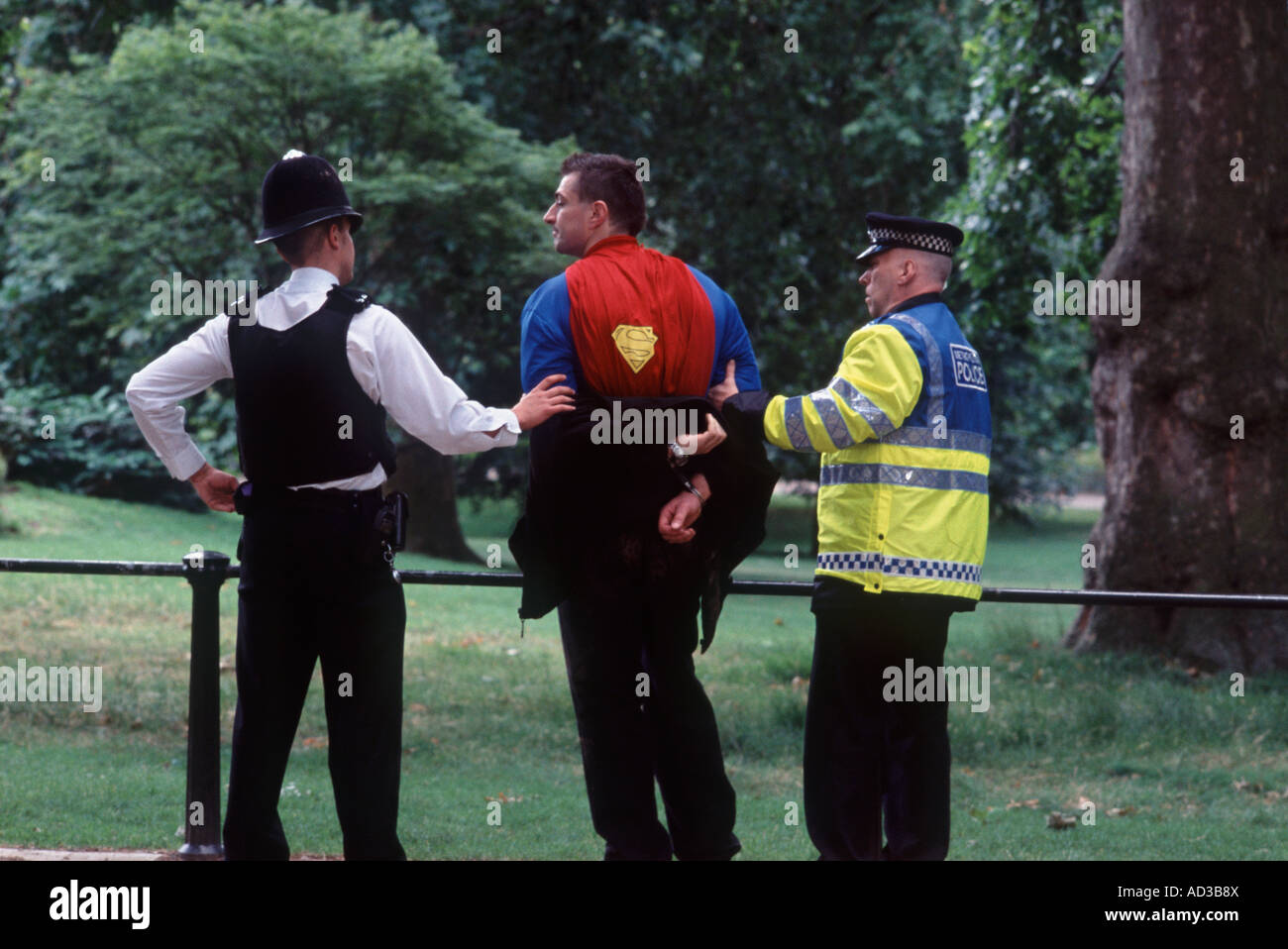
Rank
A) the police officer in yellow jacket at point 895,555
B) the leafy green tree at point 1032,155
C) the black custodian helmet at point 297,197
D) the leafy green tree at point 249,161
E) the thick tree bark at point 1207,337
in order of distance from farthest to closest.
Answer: the leafy green tree at point 249,161 → the leafy green tree at point 1032,155 → the thick tree bark at point 1207,337 → the police officer in yellow jacket at point 895,555 → the black custodian helmet at point 297,197

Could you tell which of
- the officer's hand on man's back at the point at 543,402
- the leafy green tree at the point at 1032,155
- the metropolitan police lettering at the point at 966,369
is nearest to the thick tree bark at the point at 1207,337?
the leafy green tree at the point at 1032,155

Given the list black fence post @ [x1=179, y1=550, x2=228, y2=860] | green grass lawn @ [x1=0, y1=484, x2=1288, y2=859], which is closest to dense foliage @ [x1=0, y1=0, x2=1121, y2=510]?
green grass lawn @ [x1=0, y1=484, x2=1288, y2=859]

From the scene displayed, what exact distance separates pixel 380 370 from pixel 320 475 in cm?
31

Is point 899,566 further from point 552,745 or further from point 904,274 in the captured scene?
point 552,745

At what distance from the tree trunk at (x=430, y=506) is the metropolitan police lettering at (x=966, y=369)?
1608 centimetres

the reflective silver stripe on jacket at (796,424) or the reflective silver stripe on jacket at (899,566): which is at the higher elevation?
the reflective silver stripe on jacket at (796,424)

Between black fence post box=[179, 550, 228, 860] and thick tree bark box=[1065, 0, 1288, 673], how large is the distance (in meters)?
6.66

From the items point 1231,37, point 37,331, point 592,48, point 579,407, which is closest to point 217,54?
point 592,48

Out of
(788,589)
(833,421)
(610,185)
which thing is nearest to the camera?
(833,421)

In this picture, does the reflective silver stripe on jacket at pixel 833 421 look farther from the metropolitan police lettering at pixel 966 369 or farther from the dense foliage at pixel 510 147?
the dense foliage at pixel 510 147

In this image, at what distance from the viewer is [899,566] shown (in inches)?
167

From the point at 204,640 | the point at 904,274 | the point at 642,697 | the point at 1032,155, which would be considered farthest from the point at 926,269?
the point at 1032,155

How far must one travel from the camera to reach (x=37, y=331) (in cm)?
1988

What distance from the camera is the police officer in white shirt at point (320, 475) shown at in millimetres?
3936
